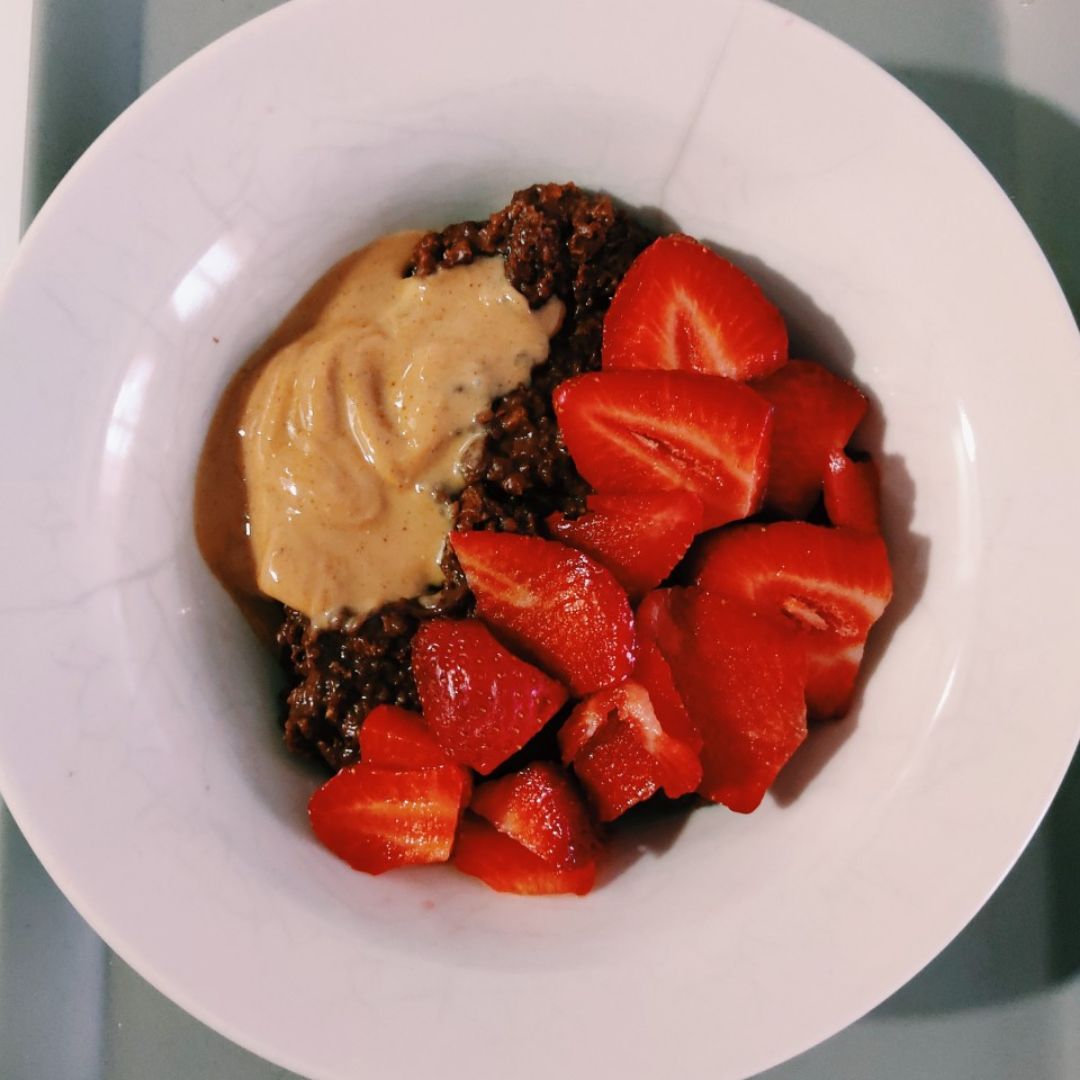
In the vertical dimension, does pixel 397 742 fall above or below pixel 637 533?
below

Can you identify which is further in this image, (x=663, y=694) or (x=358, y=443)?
(x=358, y=443)

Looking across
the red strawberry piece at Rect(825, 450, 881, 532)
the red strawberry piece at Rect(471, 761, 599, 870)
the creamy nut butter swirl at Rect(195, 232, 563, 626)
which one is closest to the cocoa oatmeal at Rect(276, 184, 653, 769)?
the creamy nut butter swirl at Rect(195, 232, 563, 626)

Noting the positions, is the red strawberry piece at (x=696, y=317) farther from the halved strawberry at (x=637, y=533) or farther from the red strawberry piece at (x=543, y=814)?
the red strawberry piece at (x=543, y=814)

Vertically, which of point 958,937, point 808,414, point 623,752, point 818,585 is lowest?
point 958,937

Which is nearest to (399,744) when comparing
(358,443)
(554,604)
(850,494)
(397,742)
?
(397,742)

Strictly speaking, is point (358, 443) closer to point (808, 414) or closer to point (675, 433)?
point (675, 433)

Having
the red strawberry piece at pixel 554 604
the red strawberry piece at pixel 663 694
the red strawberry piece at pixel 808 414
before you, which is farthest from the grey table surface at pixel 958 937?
the red strawberry piece at pixel 554 604
